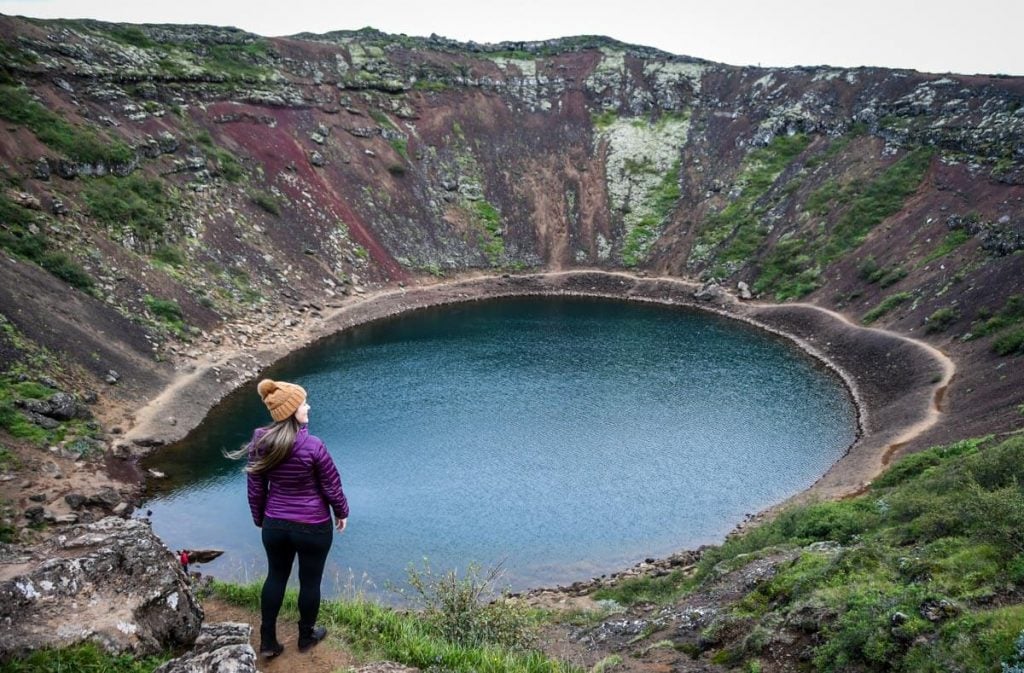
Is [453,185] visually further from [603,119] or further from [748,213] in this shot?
[748,213]

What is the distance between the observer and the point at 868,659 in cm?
1019

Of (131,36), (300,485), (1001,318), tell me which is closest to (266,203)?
(131,36)

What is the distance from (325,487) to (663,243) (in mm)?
72284

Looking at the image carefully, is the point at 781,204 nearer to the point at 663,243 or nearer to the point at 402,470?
the point at 663,243

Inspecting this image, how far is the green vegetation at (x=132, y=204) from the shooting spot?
1960 inches

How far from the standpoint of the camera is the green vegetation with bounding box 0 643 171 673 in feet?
Result: 23.4

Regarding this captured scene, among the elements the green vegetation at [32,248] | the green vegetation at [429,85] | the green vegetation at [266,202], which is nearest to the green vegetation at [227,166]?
the green vegetation at [266,202]

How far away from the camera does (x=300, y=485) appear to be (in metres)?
8.57

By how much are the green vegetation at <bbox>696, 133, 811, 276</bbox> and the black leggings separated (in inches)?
2594

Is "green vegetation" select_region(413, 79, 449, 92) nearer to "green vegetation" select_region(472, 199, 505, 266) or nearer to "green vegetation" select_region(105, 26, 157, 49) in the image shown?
"green vegetation" select_region(472, 199, 505, 266)

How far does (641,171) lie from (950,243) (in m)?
37.3

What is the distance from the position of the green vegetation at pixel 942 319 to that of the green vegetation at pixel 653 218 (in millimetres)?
33184

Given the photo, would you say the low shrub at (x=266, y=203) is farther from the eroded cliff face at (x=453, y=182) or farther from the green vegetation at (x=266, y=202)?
the eroded cliff face at (x=453, y=182)

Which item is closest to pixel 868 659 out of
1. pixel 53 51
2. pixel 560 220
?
pixel 53 51
